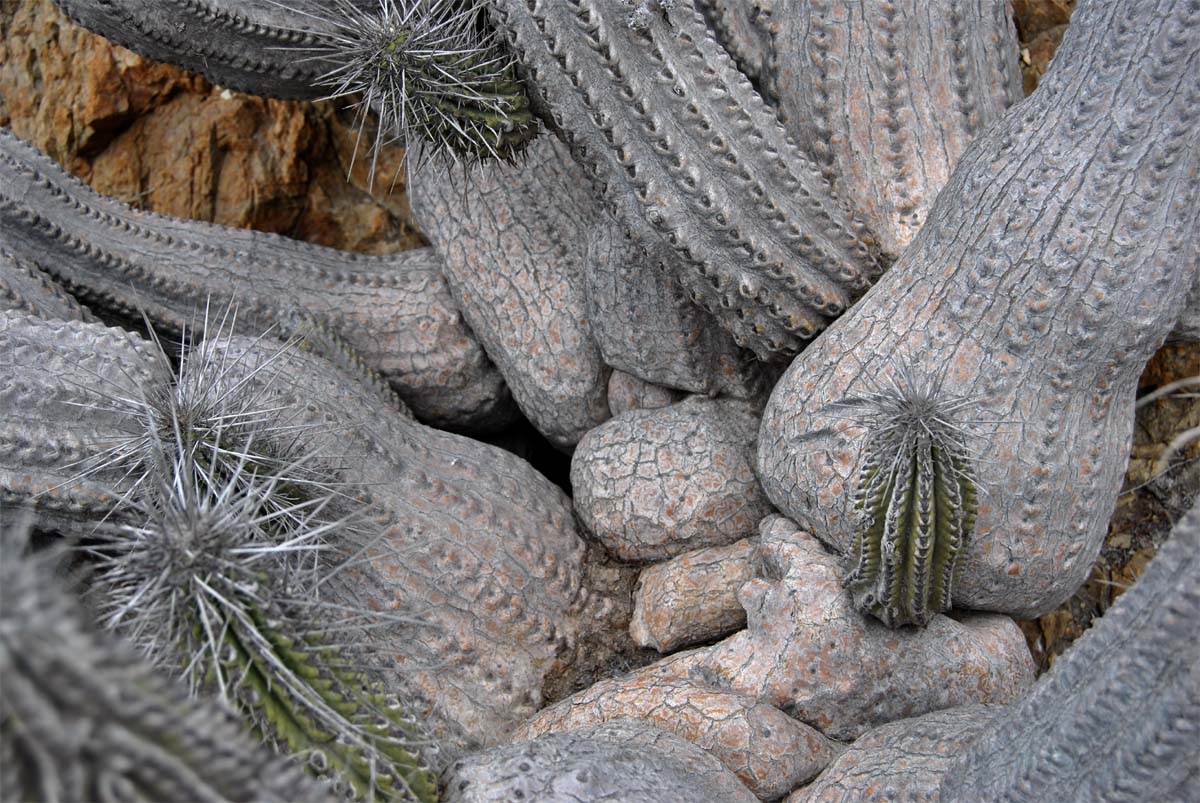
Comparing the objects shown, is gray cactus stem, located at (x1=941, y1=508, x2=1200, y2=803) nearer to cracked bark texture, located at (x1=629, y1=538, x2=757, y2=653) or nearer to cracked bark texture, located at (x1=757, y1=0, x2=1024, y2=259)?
cracked bark texture, located at (x1=629, y1=538, x2=757, y2=653)

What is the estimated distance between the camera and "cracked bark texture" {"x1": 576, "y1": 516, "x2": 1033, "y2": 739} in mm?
1690

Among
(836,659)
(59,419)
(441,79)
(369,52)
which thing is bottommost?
(836,659)

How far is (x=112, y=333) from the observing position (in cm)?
178

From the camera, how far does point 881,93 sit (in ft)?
6.17

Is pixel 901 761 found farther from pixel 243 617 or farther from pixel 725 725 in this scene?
pixel 243 617

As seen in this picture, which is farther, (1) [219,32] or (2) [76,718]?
(1) [219,32]

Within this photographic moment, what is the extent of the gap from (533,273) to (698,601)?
729 millimetres

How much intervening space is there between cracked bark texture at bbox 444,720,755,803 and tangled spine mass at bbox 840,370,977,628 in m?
0.36

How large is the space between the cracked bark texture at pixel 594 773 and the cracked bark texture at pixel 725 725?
0.06 meters

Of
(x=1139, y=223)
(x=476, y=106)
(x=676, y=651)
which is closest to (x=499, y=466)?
(x=676, y=651)

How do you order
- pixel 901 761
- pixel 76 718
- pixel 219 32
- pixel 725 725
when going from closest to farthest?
pixel 76 718
pixel 901 761
pixel 725 725
pixel 219 32

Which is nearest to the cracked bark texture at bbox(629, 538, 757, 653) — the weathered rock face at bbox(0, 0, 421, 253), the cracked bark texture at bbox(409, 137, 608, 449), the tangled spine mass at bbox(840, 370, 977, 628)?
the tangled spine mass at bbox(840, 370, 977, 628)

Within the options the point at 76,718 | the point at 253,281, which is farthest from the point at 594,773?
the point at 253,281

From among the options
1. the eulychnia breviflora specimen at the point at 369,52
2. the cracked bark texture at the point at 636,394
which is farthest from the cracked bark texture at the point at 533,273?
the eulychnia breviflora specimen at the point at 369,52
